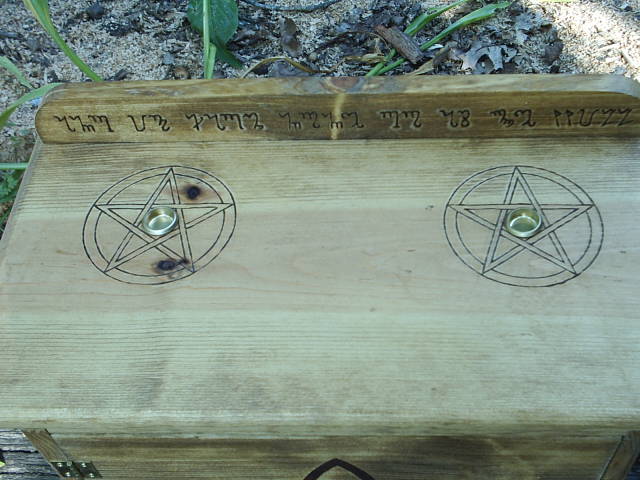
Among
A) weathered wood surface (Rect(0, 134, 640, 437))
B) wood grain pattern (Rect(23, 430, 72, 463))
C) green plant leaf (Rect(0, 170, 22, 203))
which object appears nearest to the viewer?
weathered wood surface (Rect(0, 134, 640, 437))

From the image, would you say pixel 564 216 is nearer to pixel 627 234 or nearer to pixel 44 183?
pixel 627 234

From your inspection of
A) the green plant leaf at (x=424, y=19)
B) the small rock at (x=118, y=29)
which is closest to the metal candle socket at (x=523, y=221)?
the green plant leaf at (x=424, y=19)

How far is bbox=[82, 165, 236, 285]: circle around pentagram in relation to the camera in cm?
120

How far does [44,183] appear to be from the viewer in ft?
4.37

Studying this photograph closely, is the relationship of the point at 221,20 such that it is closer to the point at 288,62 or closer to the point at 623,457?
the point at 288,62

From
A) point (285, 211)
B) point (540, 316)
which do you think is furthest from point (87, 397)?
point (540, 316)

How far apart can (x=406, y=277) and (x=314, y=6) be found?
149 cm

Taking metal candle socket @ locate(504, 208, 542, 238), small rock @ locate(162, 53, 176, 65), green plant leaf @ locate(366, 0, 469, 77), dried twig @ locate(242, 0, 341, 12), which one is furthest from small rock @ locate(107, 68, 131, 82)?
metal candle socket @ locate(504, 208, 542, 238)

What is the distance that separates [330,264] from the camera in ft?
3.89

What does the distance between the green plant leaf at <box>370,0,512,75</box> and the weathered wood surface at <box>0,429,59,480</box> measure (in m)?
1.49

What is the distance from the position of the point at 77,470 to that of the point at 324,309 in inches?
24.4

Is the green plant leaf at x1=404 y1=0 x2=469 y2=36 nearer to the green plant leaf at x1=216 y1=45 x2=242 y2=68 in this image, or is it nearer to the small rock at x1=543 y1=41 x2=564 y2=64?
the small rock at x1=543 y1=41 x2=564 y2=64

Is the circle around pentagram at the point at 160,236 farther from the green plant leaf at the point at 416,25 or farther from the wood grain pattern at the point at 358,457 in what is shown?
the green plant leaf at the point at 416,25

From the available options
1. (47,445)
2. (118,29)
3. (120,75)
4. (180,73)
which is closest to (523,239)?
(47,445)
